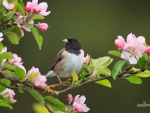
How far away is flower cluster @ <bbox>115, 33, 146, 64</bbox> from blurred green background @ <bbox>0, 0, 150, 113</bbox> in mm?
7775

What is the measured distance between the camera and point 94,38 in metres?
12.7

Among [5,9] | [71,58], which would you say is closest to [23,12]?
[5,9]

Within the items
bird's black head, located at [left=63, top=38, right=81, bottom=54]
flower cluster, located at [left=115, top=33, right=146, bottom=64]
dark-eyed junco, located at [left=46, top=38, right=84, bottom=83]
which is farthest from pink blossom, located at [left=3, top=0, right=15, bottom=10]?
bird's black head, located at [left=63, top=38, right=81, bottom=54]

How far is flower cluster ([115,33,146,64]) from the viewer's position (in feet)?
9.96

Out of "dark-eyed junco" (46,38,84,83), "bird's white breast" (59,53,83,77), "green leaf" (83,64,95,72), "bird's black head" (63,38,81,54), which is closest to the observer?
"green leaf" (83,64,95,72)

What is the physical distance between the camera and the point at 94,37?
41.8 feet

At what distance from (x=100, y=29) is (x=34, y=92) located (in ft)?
32.8

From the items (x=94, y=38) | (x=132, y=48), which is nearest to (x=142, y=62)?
(x=132, y=48)

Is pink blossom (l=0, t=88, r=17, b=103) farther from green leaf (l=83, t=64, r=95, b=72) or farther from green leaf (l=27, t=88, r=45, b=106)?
green leaf (l=83, t=64, r=95, b=72)

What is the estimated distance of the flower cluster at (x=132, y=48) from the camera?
304cm

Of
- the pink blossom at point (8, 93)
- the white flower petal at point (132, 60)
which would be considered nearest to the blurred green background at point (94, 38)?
the pink blossom at point (8, 93)

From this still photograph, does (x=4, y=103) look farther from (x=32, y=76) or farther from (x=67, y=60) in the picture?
(x=67, y=60)

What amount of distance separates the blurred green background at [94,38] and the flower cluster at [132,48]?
7775 millimetres

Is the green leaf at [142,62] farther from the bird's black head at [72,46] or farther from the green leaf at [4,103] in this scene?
the bird's black head at [72,46]
